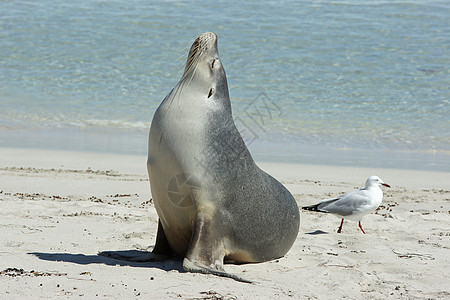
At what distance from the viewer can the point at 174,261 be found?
4.67 m

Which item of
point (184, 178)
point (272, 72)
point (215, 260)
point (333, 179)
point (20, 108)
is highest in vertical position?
point (272, 72)

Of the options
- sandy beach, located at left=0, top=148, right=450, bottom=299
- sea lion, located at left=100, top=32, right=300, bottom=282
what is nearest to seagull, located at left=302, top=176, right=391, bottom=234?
sandy beach, located at left=0, top=148, right=450, bottom=299

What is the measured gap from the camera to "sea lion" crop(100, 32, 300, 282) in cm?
436

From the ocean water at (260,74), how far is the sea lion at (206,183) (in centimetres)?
147

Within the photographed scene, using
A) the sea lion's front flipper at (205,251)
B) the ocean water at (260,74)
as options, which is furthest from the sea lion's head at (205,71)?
the ocean water at (260,74)

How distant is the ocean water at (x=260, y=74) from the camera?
1220 cm

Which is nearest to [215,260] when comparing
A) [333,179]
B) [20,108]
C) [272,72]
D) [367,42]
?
[333,179]

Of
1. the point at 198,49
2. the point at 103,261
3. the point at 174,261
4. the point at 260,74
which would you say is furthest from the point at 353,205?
the point at 260,74

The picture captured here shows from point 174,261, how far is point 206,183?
26.6 inches

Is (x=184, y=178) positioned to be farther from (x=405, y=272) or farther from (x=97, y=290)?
(x=405, y=272)

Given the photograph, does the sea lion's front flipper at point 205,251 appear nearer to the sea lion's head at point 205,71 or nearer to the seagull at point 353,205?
the sea lion's head at point 205,71

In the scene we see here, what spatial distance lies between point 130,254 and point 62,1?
26.6 m

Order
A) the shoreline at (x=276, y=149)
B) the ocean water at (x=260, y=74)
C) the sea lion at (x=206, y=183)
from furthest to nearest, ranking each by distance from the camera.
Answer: the ocean water at (x=260, y=74) → the shoreline at (x=276, y=149) → the sea lion at (x=206, y=183)

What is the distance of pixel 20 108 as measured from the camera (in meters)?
14.7
